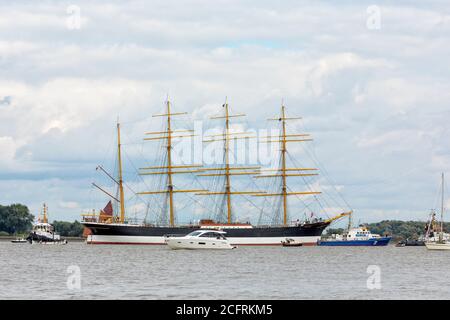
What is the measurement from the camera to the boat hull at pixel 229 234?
189875 mm

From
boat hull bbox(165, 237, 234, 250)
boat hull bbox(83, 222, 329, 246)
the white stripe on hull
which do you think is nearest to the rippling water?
boat hull bbox(165, 237, 234, 250)

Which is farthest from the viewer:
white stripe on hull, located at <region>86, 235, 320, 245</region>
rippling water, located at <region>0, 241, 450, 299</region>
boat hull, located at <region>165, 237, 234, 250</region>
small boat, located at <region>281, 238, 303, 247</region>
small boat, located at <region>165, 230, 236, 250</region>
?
white stripe on hull, located at <region>86, 235, 320, 245</region>

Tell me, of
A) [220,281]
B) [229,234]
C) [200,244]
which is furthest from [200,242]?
[220,281]

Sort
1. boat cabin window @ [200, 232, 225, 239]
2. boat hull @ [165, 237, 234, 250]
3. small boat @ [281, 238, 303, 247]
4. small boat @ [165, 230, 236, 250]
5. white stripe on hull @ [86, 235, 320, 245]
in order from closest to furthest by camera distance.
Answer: boat hull @ [165, 237, 234, 250] → small boat @ [165, 230, 236, 250] → boat cabin window @ [200, 232, 225, 239] → small boat @ [281, 238, 303, 247] → white stripe on hull @ [86, 235, 320, 245]

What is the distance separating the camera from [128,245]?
192 metres

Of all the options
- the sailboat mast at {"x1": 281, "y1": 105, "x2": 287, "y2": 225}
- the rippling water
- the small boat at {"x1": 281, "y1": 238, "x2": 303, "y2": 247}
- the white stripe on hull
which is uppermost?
the sailboat mast at {"x1": 281, "y1": 105, "x2": 287, "y2": 225}

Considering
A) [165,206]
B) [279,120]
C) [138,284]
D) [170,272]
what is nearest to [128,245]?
[165,206]

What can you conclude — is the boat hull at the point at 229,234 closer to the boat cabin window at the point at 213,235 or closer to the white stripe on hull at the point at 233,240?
the white stripe on hull at the point at 233,240

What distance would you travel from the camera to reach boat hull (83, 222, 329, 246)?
18988 centimetres

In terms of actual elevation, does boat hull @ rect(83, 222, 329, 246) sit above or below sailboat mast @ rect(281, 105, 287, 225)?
below

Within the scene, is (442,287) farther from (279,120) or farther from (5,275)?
(279,120)

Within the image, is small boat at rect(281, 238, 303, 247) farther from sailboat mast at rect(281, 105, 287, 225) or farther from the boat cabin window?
the boat cabin window
